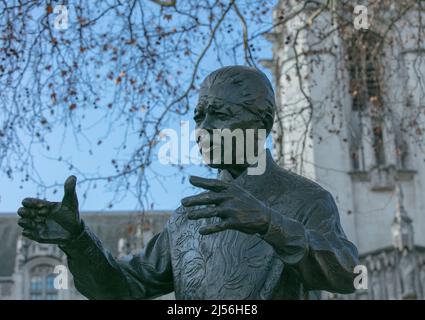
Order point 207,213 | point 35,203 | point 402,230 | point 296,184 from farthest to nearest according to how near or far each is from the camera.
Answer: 1. point 402,230
2. point 296,184
3. point 35,203
4. point 207,213

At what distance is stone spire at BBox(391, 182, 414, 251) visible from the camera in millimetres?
28359

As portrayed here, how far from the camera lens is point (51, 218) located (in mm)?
3164

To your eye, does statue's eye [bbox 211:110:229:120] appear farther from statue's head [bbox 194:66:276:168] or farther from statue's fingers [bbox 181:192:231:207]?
statue's fingers [bbox 181:192:231:207]

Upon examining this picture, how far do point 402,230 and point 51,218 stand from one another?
85.5 ft

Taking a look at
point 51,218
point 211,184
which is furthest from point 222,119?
point 51,218

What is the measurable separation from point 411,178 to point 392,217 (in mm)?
1696

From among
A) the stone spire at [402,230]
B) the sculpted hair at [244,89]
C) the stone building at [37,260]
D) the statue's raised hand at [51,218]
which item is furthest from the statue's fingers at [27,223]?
the stone building at [37,260]

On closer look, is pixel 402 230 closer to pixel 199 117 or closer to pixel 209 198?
pixel 199 117

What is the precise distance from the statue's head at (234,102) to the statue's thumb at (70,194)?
486mm

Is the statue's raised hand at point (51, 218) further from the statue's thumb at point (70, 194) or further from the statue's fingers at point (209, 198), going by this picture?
the statue's fingers at point (209, 198)

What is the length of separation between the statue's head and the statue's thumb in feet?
1.59

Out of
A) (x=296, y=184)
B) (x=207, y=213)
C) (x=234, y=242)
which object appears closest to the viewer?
(x=207, y=213)

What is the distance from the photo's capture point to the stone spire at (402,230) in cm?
2836

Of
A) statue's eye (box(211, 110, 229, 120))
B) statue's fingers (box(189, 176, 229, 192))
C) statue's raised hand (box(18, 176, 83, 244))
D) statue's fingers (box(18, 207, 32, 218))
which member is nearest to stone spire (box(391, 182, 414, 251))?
statue's eye (box(211, 110, 229, 120))
